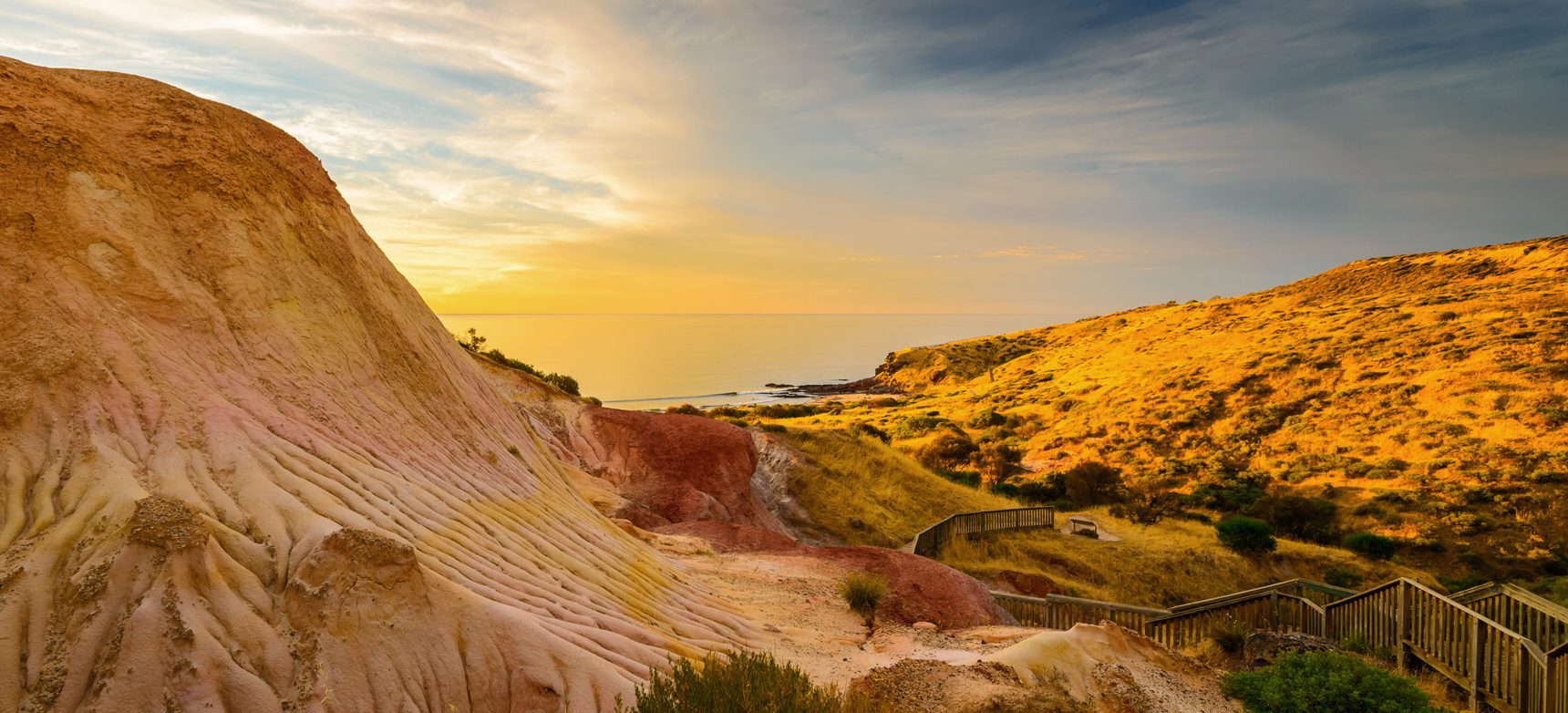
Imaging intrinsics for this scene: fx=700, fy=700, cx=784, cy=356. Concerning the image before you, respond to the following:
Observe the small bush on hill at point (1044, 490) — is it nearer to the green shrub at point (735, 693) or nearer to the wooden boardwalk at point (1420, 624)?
the wooden boardwalk at point (1420, 624)

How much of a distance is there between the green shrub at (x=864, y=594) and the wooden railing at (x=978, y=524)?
869 centimetres

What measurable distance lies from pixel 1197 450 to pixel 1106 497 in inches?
465

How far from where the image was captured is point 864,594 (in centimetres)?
1165

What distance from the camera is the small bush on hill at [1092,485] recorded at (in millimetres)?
32125

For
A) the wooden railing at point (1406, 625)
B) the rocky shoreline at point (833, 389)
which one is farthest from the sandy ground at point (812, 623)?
the rocky shoreline at point (833, 389)

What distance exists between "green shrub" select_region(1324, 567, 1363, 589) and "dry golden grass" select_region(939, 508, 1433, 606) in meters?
0.24

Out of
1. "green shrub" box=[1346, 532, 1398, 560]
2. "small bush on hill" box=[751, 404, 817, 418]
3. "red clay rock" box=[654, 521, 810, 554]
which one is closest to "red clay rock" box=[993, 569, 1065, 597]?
"red clay rock" box=[654, 521, 810, 554]

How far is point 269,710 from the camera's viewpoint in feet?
15.7

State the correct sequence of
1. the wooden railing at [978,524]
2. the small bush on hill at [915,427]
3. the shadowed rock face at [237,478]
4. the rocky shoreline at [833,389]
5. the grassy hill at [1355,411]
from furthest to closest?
the rocky shoreline at [833,389], the small bush on hill at [915,427], the grassy hill at [1355,411], the wooden railing at [978,524], the shadowed rock face at [237,478]

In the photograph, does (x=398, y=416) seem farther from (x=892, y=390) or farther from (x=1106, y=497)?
(x=892, y=390)

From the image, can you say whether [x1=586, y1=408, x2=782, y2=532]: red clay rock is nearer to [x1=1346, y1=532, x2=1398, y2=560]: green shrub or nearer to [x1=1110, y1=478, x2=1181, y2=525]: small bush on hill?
[x1=1110, y1=478, x2=1181, y2=525]: small bush on hill

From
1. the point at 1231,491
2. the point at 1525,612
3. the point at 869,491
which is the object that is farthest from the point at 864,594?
the point at 1231,491

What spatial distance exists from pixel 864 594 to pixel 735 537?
447 cm

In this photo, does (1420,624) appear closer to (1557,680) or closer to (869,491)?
(1557,680)
